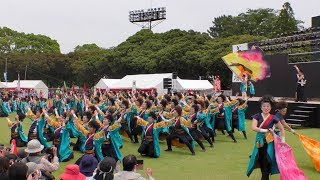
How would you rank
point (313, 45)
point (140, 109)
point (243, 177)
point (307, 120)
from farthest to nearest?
point (313, 45)
point (307, 120)
point (140, 109)
point (243, 177)

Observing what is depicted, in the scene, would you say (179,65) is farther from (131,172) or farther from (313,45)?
(131,172)

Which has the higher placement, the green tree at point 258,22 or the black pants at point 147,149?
the green tree at point 258,22

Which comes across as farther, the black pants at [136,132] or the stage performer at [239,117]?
the stage performer at [239,117]

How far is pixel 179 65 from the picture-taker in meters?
36.9

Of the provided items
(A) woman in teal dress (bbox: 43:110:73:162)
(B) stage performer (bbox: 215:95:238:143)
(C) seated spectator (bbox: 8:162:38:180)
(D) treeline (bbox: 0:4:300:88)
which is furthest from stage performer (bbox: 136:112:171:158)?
(D) treeline (bbox: 0:4:300:88)

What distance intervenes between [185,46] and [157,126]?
91.0 feet

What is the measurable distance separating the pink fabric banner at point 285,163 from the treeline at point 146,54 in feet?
89.0

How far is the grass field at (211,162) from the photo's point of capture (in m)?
7.77

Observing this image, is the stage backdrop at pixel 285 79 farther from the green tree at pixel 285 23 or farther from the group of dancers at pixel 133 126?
the green tree at pixel 285 23

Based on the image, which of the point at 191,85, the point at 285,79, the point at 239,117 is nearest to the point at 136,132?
the point at 239,117

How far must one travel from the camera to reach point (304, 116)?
15.1m

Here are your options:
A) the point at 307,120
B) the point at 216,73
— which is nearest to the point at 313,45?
the point at 307,120

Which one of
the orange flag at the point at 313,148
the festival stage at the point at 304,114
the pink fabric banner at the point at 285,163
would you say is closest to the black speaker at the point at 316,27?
the festival stage at the point at 304,114

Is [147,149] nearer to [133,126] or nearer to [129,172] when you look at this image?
[133,126]
